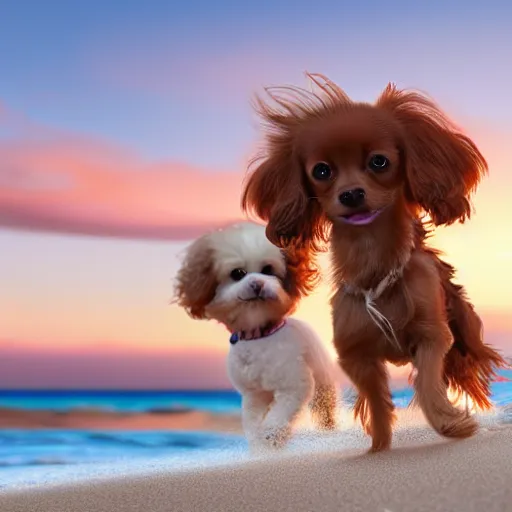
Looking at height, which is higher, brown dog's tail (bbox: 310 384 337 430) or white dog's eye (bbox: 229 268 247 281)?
white dog's eye (bbox: 229 268 247 281)

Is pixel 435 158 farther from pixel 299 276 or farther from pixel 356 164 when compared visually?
pixel 299 276

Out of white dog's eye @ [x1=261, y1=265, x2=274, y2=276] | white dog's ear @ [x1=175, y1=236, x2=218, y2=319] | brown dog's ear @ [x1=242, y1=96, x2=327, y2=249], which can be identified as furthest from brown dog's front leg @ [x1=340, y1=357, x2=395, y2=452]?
white dog's ear @ [x1=175, y1=236, x2=218, y2=319]

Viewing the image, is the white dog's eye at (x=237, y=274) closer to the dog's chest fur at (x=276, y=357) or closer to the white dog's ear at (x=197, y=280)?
the white dog's ear at (x=197, y=280)

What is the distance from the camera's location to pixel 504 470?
6.02 feet

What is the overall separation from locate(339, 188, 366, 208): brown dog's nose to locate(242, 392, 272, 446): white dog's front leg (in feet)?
3.48

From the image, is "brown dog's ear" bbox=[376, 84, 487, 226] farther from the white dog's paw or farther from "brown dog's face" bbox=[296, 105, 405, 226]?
the white dog's paw

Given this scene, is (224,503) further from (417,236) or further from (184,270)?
(184,270)

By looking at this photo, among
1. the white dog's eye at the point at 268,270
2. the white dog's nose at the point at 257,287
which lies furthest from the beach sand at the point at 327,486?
the white dog's eye at the point at 268,270

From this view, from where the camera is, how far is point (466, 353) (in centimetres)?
254

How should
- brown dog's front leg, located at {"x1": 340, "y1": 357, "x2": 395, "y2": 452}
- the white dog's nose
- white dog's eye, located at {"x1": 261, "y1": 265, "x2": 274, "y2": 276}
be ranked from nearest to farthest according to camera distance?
brown dog's front leg, located at {"x1": 340, "y1": 357, "x2": 395, "y2": 452} < the white dog's nose < white dog's eye, located at {"x1": 261, "y1": 265, "x2": 274, "y2": 276}

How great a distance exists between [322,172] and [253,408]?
3.54 feet

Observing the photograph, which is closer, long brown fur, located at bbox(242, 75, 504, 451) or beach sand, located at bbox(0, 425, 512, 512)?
beach sand, located at bbox(0, 425, 512, 512)

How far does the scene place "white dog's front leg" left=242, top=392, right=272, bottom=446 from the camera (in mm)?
2963

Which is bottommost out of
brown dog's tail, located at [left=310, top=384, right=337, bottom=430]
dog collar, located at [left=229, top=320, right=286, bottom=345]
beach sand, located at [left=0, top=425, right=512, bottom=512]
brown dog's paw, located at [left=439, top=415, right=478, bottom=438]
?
beach sand, located at [left=0, top=425, right=512, bottom=512]
